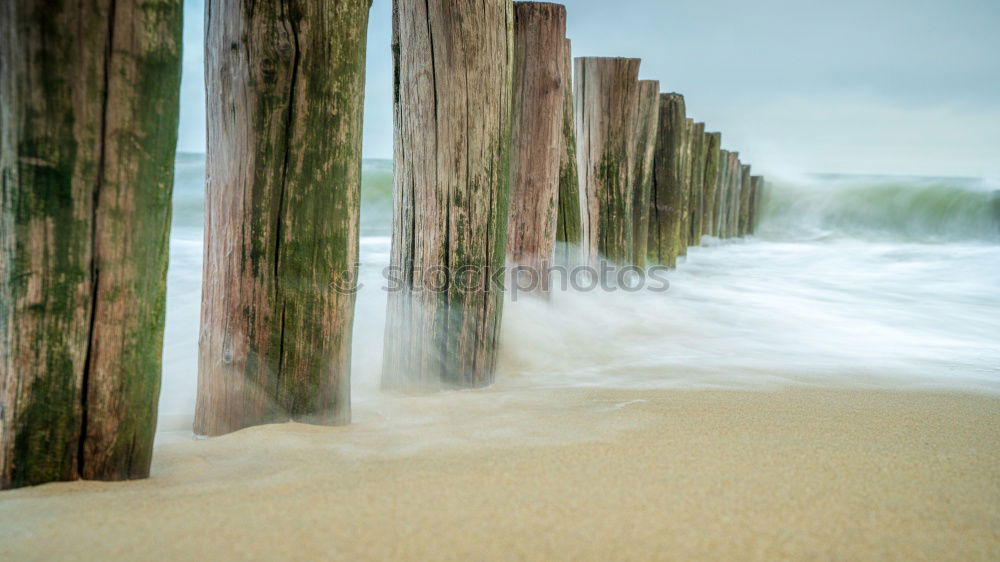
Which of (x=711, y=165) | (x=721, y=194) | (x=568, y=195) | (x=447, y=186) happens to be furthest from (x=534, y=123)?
(x=721, y=194)

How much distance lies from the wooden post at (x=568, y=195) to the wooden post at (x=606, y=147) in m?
0.73

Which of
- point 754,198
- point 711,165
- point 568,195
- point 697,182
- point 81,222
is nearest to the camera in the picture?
point 81,222

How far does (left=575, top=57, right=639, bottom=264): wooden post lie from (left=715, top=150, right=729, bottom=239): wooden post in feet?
23.8

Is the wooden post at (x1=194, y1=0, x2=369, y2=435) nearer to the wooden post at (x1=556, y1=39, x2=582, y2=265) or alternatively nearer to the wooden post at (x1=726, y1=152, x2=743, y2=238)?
the wooden post at (x1=556, y1=39, x2=582, y2=265)

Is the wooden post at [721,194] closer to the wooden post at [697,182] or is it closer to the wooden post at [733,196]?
the wooden post at [733,196]

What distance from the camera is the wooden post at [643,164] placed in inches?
245

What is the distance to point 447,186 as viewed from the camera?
277cm

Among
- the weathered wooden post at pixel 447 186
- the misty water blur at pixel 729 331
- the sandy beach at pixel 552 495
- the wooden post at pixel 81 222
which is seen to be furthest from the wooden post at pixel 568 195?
the wooden post at pixel 81 222

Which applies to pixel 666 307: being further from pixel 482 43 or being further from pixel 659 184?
pixel 482 43

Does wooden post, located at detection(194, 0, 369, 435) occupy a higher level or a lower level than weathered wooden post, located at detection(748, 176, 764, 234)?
lower

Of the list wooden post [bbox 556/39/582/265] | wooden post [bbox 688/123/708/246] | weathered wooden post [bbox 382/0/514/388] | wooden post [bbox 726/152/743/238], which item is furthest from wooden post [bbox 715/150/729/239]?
weathered wooden post [bbox 382/0/514/388]

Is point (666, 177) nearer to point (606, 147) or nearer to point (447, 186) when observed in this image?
point (606, 147)

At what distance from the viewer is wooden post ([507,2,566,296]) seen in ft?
12.3

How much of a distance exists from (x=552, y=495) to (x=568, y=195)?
3.08 m
